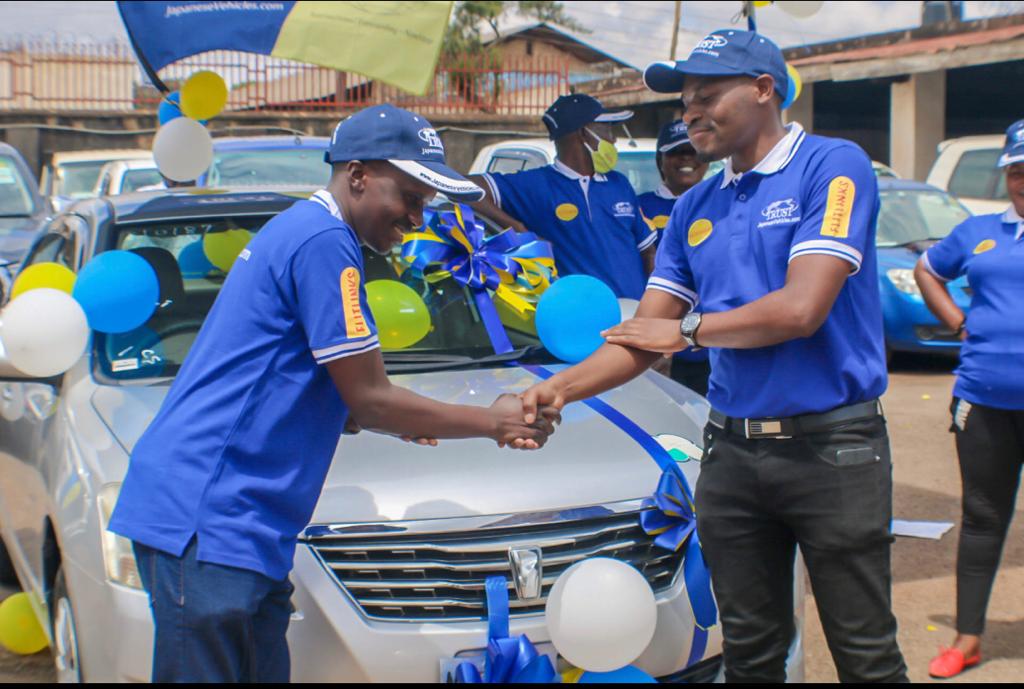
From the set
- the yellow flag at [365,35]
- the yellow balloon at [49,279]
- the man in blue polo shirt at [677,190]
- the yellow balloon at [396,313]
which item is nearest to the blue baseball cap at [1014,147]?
the man in blue polo shirt at [677,190]

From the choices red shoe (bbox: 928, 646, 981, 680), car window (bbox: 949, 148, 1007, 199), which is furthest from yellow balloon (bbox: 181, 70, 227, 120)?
car window (bbox: 949, 148, 1007, 199)

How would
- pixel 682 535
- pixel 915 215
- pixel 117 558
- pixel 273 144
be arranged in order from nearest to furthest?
pixel 117 558 < pixel 682 535 < pixel 273 144 < pixel 915 215

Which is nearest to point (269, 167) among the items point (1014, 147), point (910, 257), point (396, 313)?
point (396, 313)

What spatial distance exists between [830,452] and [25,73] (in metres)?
19.5

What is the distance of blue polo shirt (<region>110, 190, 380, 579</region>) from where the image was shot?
2.48m

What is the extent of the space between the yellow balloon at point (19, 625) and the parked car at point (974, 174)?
10328 mm

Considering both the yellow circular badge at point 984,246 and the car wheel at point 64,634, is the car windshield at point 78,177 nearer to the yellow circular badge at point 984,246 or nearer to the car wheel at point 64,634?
the car wheel at point 64,634

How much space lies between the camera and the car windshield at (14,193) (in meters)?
9.33

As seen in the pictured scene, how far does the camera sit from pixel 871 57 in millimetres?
17500

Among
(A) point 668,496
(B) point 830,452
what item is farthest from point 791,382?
(A) point 668,496

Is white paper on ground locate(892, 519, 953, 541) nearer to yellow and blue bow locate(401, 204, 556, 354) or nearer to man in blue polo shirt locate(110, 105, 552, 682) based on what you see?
yellow and blue bow locate(401, 204, 556, 354)

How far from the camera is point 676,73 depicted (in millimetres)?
3150

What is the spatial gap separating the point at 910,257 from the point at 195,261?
7576 millimetres

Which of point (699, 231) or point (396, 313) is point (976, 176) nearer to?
point (396, 313)
